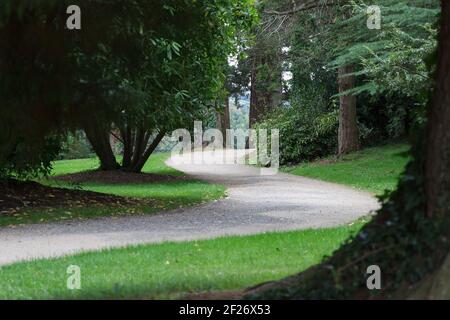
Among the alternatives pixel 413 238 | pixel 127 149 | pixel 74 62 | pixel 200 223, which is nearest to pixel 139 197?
pixel 200 223

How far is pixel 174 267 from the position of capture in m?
8.41

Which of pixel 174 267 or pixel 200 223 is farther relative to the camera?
pixel 200 223

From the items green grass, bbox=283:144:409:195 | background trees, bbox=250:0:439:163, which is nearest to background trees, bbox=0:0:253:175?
green grass, bbox=283:144:409:195

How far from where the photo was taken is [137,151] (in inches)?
1058

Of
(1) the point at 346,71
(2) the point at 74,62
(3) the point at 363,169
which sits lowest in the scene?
(3) the point at 363,169

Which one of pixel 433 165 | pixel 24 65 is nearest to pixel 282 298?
pixel 433 165

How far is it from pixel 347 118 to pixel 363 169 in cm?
419

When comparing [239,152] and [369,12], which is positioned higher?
[369,12]

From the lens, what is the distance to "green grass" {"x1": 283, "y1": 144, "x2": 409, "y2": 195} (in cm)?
2178

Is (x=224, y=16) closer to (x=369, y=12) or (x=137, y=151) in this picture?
(x=369, y=12)

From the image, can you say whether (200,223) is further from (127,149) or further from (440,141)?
(127,149)

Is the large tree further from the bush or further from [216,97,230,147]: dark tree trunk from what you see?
[216,97,230,147]: dark tree trunk

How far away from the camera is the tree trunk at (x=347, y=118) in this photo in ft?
93.8
